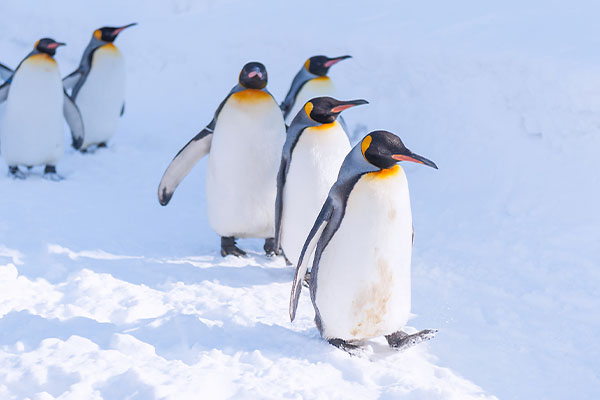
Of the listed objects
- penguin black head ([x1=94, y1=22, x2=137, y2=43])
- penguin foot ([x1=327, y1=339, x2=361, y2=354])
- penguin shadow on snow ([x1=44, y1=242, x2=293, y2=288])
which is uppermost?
penguin black head ([x1=94, y1=22, x2=137, y2=43])

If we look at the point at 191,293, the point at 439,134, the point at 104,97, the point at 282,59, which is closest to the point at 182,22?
the point at 282,59

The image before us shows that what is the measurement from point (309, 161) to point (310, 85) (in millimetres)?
1938

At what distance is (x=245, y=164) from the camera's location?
13.1 feet

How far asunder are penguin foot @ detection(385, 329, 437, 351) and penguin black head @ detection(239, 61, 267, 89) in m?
1.68

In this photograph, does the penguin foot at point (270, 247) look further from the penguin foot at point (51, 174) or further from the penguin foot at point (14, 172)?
the penguin foot at point (14, 172)

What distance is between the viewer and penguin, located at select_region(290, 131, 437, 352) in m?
2.71

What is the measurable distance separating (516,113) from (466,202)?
3.29 feet

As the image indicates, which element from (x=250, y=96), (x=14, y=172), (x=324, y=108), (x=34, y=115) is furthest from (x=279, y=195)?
(x=14, y=172)

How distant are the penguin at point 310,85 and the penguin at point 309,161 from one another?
174 cm

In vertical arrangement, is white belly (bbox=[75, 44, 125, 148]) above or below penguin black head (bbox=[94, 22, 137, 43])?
below

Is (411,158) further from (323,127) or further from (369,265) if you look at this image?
(323,127)

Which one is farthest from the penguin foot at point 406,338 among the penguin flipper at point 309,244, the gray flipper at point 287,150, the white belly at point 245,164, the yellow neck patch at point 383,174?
the white belly at point 245,164

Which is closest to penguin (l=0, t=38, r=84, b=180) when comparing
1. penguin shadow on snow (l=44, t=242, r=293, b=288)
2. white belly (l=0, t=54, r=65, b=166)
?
white belly (l=0, t=54, r=65, b=166)

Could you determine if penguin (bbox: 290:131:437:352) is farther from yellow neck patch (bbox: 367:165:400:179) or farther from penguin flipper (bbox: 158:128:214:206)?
penguin flipper (bbox: 158:128:214:206)
